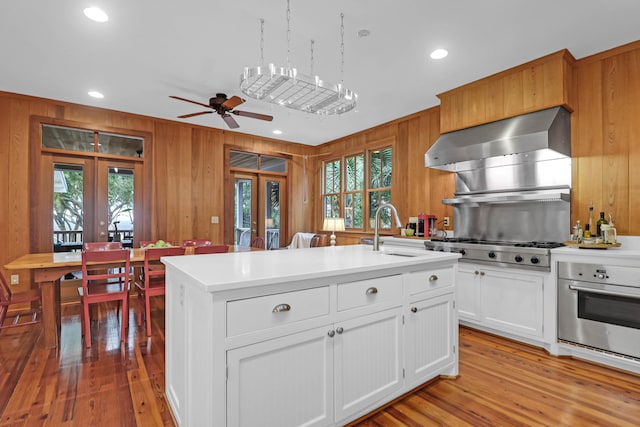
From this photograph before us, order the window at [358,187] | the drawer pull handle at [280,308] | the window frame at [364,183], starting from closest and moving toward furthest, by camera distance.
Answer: the drawer pull handle at [280,308] → the window frame at [364,183] → the window at [358,187]

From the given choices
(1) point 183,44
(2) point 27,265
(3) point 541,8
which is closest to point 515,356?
(3) point 541,8

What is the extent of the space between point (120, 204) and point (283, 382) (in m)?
4.71

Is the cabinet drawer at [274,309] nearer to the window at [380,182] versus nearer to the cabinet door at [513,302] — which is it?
the cabinet door at [513,302]

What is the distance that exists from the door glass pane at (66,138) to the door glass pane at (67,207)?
28 cm

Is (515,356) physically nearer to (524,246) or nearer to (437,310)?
(524,246)

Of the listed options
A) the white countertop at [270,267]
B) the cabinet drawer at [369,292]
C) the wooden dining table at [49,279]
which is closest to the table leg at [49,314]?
the wooden dining table at [49,279]

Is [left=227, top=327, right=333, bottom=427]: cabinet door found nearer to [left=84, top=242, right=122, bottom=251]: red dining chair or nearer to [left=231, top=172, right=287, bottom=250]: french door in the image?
[left=84, top=242, right=122, bottom=251]: red dining chair

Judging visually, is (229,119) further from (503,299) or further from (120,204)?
(503,299)

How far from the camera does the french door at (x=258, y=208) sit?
6.36 meters

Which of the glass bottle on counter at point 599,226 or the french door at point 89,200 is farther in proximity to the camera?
the french door at point 89,200

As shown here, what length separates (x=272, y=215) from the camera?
6812 mm

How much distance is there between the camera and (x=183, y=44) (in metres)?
3.00

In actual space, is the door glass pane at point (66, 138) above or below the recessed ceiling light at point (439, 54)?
below

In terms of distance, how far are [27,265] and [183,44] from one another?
241cm
